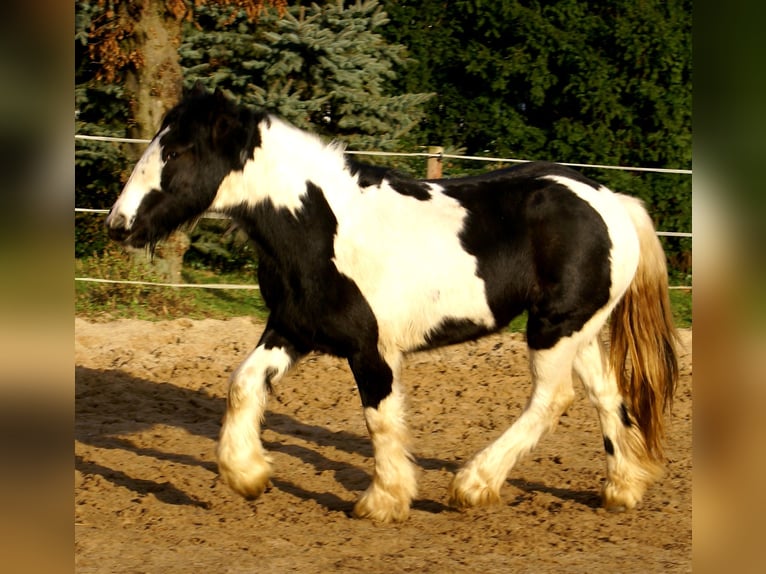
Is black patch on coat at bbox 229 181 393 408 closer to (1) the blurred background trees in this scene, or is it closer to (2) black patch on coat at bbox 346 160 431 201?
(2) black patch on coat at bbox 346 160 431 201

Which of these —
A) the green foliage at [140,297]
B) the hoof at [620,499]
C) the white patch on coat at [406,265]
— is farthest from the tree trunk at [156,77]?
the hoof at [620,499]

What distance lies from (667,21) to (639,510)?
A: 7872 mm

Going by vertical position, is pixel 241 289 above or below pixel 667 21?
below

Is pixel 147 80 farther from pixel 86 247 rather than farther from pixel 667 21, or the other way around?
pixel 667 21

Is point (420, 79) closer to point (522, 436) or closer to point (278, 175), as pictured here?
point (278, 175)

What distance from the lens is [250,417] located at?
460cm

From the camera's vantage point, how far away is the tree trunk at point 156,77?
9.77 metres

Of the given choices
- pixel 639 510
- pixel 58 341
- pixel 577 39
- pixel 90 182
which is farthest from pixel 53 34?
pixel 577 39

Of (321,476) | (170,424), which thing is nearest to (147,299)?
(170,424)

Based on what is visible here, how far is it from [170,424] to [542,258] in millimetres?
3112

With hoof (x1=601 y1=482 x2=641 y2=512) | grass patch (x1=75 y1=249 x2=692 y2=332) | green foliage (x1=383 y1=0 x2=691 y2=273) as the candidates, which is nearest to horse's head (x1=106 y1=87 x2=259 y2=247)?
hoof (x1=601 y1=482 x2=641 y2=512)

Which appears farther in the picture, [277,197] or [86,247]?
[86,247]

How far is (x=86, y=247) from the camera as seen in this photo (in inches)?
412

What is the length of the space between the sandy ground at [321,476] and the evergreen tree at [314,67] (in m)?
3.23
